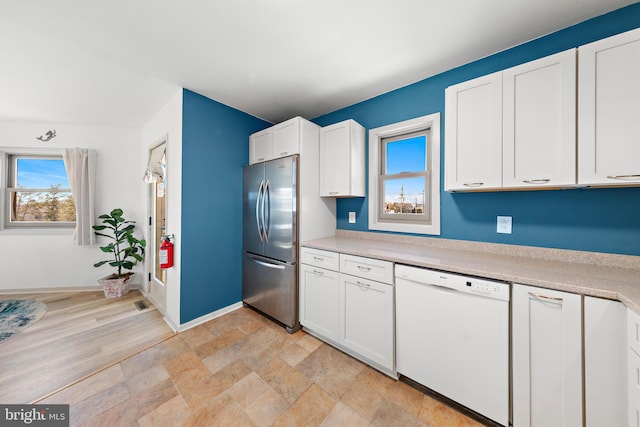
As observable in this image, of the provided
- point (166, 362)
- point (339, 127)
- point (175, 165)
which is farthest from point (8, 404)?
point (339, 127)

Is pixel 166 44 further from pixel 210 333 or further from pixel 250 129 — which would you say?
pixel 210 333

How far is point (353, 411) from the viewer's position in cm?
138

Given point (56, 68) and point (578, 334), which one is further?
point (56, 68)

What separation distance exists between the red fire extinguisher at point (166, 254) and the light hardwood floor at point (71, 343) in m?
0.69

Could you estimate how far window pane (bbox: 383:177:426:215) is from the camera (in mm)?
2211

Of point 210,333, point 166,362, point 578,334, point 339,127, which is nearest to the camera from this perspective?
point 578,334

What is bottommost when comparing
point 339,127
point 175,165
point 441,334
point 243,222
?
point 441,334

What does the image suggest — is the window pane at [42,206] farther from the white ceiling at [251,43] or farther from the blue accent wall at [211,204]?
the blue accent wall at [211,204]

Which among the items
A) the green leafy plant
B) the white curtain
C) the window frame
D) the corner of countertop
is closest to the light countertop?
the corner of countertop

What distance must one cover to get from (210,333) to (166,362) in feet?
1.42

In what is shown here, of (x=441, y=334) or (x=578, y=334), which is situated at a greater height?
(x=578, y=334)

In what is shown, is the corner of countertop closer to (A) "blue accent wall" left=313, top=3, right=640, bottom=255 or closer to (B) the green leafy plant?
(A) "blue accent wall" left=313, top=3, right=640, bottom=255

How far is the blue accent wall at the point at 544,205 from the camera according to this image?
134 cm

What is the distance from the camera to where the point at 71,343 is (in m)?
2.04
